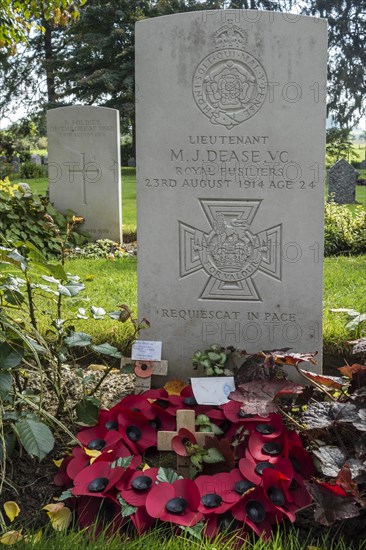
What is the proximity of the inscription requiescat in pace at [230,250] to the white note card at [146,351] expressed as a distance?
0.34m

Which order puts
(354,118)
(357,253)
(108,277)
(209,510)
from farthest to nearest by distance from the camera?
(354,118), (357,253), (108,277), (209,510)

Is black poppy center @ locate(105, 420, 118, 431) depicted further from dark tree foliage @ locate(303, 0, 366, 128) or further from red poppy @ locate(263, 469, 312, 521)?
dark tree foliage @ locate(303, 0, 366, 128)

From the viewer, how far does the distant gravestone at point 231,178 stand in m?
2.91

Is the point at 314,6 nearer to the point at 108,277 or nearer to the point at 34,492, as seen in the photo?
the point at 108,277

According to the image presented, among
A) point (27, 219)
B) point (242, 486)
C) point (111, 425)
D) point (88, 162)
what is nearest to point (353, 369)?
point (242, 486)

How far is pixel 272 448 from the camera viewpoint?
2311mm

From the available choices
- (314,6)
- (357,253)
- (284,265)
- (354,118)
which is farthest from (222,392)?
(314,6)

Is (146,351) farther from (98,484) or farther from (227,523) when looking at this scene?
(227,523)

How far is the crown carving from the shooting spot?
9.55 ft

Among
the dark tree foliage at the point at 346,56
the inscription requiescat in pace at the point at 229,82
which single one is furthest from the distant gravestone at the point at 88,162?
the dark tree foliage at the point at 346,56

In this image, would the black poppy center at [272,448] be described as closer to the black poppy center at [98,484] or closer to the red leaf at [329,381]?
the red leaf at [329,381]

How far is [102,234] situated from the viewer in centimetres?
809

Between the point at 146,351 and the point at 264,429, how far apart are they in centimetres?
85

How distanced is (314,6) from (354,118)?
5025 millimetres
